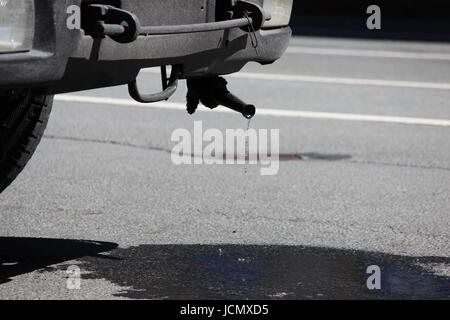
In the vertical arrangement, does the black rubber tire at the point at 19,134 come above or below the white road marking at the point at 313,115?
below

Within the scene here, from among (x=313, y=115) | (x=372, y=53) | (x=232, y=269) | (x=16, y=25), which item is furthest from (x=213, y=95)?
(x=372, y=53)

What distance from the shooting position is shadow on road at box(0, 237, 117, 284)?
458cm

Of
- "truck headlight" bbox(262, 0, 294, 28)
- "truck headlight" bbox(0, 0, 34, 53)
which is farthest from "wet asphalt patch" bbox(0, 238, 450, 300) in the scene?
"truck headlight" bbox(0, 0, 34, 53)

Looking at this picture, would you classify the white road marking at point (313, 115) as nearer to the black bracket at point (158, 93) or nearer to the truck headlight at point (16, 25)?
the black bracket at point (158, 93)

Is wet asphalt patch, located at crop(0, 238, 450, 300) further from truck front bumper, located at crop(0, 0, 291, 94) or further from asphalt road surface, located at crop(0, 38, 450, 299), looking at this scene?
truck front bumper, located at crop(0, 0, 291, 94)

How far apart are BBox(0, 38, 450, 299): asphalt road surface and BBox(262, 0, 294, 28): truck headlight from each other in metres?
1.06

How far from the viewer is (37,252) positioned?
190 inches

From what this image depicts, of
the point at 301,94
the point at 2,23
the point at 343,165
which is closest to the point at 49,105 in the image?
the point at 2,23

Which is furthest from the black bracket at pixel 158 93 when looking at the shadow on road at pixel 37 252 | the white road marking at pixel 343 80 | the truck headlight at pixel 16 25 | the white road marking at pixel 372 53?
the white road marking at pixel 372 53

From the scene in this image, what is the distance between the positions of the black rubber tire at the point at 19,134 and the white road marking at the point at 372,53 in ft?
28.7

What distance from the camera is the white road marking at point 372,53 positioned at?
43.5ft

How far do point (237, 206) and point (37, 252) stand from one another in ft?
4.60
